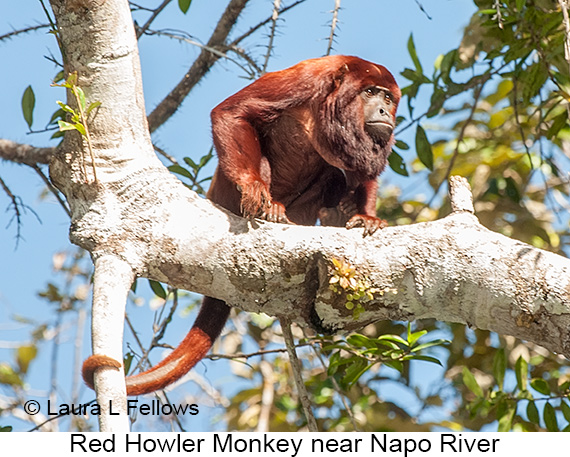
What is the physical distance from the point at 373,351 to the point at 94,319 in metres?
1.22

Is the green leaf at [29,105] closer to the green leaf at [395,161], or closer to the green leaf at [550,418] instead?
the green leaf at [395,161]

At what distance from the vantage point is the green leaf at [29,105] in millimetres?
3174

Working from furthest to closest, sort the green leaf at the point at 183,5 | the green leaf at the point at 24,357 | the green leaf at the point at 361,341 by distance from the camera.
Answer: the green leaf at the point at 24,357 < the green leaf at the point at 183,5 < the green leaf at the point at 361,341

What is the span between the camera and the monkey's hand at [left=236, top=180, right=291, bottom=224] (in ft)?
8.68

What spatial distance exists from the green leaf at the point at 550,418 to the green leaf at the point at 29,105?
2562mm

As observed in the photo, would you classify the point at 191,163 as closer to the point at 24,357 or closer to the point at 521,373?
the point at 521,373

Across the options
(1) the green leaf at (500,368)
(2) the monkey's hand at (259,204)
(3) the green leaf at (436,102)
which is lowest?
(1) the green leaf at (500,368)

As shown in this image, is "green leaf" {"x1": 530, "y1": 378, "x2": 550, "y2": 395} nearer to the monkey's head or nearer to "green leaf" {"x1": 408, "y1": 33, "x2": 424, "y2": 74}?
the monkey's head

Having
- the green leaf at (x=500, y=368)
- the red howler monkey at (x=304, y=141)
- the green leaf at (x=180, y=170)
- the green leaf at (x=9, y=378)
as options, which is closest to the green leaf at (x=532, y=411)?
the green leaf at (x=500, y=368)

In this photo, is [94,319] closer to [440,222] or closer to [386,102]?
[440,222]

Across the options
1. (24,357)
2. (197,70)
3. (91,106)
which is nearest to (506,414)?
(197,70)

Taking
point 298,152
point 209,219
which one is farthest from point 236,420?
point 209,219

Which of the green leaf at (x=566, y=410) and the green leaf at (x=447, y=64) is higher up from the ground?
the green leaf at (x=447, y=64)

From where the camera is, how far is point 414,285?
91.8 inches
